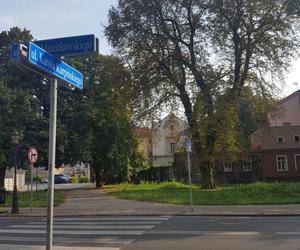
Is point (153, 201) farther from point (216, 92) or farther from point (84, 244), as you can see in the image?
point (84, 244)

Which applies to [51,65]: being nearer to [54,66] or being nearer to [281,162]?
[54,66]

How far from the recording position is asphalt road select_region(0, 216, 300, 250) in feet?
37.7

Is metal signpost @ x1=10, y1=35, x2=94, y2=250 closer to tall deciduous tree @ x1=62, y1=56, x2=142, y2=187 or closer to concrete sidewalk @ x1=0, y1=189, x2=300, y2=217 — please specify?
concrete sidewalk @ x1=0, y1=189, x2=300, y2=217

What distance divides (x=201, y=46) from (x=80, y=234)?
2487 cm

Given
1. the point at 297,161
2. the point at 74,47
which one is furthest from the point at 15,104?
the point at 297,161

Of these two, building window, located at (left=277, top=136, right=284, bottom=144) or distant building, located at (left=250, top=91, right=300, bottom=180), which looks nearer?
distant building, located at (left=250, top=91, right=300, bottom=180)

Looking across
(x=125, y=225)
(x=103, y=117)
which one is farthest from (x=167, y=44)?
(x=125, y=225)

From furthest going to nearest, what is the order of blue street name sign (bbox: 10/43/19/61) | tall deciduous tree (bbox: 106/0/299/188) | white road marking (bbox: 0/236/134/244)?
1. tall deciduous tree (bbox: 106/0/299/188)
2. white road marking (bbox: 0/236/134/244)
3. blue street name sign (bbox: 10/43/19/61)

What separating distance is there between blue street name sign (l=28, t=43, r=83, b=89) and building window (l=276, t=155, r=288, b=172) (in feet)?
183

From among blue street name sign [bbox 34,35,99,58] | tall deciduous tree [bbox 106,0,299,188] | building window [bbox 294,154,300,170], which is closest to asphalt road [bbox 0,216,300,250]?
blue street name sign [bbox 34,35,99,58]

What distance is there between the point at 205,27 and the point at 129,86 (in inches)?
273

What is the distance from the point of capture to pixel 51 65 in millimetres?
6691

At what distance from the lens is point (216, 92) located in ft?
109

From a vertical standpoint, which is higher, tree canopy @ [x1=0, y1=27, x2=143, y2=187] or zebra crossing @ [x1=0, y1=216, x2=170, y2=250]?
tree canopy @ [x1=0, y1=27, x2=143, y2=187]
